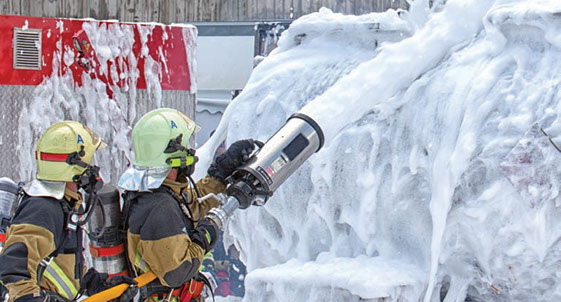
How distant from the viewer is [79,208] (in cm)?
273

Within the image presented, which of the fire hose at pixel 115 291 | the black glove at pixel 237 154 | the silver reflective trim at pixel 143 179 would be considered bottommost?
the fire hose at pixel 115 291

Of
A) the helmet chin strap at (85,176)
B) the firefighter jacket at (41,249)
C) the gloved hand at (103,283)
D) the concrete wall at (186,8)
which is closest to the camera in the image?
the firefighter jacket at (41,249)

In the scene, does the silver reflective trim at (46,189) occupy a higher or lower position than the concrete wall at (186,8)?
lower

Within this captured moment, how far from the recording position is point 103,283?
105 inches

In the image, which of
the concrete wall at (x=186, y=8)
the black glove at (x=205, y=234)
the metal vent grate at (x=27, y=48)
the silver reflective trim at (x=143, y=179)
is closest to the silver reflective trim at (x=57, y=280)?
the silver reflective trim at (x=143, y=179)

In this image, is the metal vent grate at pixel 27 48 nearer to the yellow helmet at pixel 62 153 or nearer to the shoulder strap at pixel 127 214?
the yellow helmet at pixel 62 153

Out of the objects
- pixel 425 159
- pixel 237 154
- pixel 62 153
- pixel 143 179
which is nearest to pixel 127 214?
pixel 143 179

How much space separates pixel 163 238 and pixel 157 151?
0.37 m

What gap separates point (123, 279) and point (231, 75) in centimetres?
294

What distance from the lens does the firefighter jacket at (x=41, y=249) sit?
2385 mm

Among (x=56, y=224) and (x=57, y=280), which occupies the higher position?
(x=56, y=224)

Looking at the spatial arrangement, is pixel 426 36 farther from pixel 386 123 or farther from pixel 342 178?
pixel 342 178

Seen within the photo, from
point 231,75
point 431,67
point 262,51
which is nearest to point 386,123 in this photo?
point 431,67

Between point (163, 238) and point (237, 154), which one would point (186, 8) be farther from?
point (163, 238)
